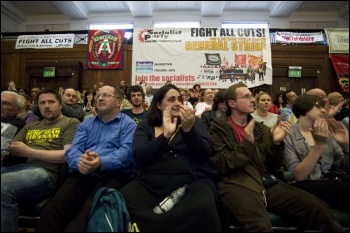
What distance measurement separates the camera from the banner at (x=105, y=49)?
6309 millimetres

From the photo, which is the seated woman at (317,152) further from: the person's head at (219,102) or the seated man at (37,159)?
the seated man at (37,159)

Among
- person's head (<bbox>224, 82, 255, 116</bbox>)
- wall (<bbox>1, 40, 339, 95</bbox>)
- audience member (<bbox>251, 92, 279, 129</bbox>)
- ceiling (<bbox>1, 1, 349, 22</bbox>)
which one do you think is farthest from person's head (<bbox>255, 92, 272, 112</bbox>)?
ceiling (<bbox>1, 1, 349, 22</bbox>)

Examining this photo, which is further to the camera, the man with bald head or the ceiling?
the ceiling

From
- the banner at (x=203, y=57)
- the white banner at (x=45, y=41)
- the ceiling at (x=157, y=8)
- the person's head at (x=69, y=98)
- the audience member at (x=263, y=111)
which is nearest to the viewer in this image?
the audience member at (x=263, y=111)

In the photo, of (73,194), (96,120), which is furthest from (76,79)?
(73,194)

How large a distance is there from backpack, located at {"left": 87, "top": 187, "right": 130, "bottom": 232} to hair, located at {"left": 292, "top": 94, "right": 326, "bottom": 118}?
128 cm

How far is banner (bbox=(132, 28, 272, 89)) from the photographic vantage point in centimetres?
588

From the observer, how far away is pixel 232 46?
19.4 ft

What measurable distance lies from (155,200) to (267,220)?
0.60 meters

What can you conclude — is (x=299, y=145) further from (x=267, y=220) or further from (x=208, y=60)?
(x=208, y=60)

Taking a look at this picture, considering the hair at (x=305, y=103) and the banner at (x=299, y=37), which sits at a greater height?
the banner at (x=299, y=37)

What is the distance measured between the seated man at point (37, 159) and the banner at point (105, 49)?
15.5ft

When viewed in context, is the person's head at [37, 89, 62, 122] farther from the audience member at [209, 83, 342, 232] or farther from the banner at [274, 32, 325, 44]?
the banner at [274, 32, 325, 44]

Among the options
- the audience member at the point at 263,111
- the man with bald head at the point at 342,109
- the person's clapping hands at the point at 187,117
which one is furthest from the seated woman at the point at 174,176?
the audience member at the point at 263,111
